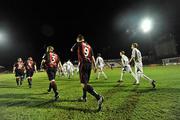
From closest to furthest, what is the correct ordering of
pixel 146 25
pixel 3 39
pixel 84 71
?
1. pixel 84 71
2. pixel 146 25
3. pixel 3 39

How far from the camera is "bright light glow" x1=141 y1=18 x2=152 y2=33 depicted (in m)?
51.4

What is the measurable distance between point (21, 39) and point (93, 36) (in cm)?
1704

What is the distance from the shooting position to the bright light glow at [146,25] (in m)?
51.4

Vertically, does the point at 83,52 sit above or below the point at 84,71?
above

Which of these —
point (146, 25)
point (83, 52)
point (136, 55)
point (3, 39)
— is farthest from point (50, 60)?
point (3, 39)

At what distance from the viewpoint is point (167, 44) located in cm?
5009

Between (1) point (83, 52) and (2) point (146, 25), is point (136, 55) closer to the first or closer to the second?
(1) point (83, 52)

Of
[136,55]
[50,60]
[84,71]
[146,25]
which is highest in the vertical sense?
[146,25]

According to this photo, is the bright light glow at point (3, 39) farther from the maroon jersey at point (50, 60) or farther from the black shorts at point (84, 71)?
the black shorts at point (84, 71)

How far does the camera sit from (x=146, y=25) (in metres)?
52.1

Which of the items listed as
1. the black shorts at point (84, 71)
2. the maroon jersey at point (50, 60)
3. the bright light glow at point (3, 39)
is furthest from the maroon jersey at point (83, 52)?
the bright light glow at point (3, 39)

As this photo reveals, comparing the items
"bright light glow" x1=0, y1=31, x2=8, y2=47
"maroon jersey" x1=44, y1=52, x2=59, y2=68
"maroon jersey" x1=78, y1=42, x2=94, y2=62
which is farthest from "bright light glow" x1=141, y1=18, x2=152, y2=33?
"maroon jersey" x1=78, y1=42, x2=94, y2=62

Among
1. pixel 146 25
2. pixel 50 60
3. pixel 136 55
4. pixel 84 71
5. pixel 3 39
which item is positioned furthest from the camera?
pixel 3 39

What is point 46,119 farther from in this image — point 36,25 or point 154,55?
point 36,25
